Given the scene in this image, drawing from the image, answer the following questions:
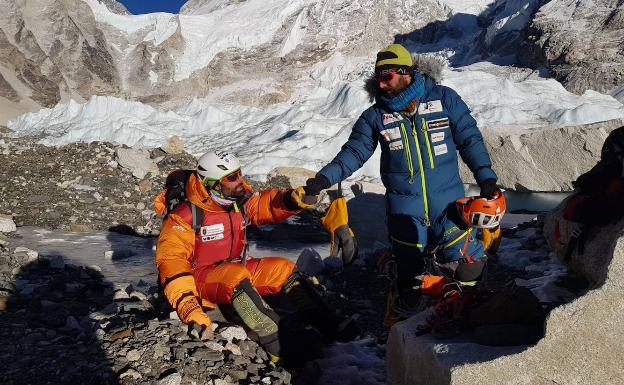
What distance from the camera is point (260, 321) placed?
3.20 metres

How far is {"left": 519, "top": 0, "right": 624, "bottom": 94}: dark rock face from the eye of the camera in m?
18.6

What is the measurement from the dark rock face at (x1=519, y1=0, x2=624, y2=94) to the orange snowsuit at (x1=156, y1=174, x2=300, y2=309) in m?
18.2

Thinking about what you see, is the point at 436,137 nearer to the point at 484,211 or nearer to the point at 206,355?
the point at 484,211

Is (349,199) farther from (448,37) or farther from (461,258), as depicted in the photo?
(448,37)

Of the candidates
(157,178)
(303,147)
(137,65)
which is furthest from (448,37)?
(157,178)

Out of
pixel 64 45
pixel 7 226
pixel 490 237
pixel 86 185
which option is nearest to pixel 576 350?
pixel 490 237

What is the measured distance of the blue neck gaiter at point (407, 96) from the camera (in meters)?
3.05

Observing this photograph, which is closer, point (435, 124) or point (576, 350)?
point (576, 350)

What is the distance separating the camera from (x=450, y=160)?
314 cm

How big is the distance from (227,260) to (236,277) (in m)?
0.35

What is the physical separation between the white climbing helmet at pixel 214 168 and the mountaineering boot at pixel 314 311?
0.86m

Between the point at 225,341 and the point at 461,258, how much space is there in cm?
146

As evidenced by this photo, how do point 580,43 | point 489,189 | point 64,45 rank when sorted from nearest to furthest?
point 489,189, point 580,43, point 64,45

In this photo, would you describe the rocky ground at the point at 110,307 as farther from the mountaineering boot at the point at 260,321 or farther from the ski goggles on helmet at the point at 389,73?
the ski goggles on helmet at the point at 389,73
